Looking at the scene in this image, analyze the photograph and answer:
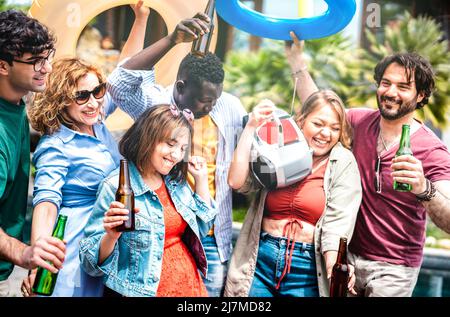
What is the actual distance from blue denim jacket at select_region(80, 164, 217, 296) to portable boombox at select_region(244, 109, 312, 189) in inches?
21.1

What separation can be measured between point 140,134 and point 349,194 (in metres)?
1.34

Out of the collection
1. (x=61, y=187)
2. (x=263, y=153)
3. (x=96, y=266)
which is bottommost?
(x=96, y=266)

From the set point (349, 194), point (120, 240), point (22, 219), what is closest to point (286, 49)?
point (349, 194)

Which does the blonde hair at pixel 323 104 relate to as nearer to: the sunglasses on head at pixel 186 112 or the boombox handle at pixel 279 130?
the boombox handle at pixel 279 130

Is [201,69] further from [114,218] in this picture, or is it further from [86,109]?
[114,218]

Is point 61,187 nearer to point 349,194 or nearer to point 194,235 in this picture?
point 194,235

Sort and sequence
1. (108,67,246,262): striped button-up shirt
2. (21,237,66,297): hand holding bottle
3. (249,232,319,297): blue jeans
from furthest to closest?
(249,232,319,297): blue jeans, (108,67,246,262): striped button-up shirt, (21,237,66,297): hand holding bottle

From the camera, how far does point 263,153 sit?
14.1ft

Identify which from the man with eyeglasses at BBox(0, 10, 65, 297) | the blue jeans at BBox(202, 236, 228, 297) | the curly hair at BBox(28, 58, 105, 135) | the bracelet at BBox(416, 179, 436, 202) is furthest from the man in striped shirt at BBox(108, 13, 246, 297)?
the bracelet at BBox(416, 179, 436, 202)

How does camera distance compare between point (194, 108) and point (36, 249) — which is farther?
point (194, 108)

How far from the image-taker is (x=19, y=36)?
401 cm

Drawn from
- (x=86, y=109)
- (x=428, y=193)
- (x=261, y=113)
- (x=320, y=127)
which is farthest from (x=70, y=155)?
(x=428, y=193)

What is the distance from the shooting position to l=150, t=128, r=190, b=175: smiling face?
165 inches

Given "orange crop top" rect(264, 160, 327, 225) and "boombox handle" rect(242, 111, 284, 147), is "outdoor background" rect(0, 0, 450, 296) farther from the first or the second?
"orange crop top" rect(264, 160, 327, 225)
